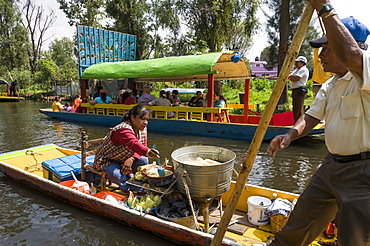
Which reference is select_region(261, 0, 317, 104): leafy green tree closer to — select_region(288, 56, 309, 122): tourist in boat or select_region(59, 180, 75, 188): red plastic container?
select_region(288, 56, 309, 122): tourist in boat

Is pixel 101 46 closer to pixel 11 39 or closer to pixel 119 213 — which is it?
pixel 119 213

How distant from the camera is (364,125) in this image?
6.32ft

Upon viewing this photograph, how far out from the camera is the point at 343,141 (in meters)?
2.01

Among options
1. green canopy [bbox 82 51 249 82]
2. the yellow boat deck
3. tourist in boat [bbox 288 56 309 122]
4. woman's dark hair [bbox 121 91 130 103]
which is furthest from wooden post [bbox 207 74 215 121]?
the yellow boat deck

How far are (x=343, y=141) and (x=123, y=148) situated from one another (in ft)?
11.9

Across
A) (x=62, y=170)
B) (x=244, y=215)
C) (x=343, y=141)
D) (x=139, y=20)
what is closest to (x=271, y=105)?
(x=343, y=141)

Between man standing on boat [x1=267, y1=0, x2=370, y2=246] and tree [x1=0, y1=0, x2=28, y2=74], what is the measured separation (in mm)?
52106

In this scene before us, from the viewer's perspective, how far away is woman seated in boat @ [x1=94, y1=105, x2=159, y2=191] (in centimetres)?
461

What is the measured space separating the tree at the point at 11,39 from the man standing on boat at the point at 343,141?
52106mm

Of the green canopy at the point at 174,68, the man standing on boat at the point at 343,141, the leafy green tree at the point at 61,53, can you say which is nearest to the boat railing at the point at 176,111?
the green canopy at the point at 174,68

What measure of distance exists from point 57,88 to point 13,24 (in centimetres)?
1835

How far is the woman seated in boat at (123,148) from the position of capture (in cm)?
461

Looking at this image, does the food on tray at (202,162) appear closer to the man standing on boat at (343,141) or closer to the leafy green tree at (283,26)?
the man standing on boat at (343,141)

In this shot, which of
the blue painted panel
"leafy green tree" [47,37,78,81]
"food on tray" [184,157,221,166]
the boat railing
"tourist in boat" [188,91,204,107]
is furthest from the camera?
"leafy green tree" [47,37,78,81]
